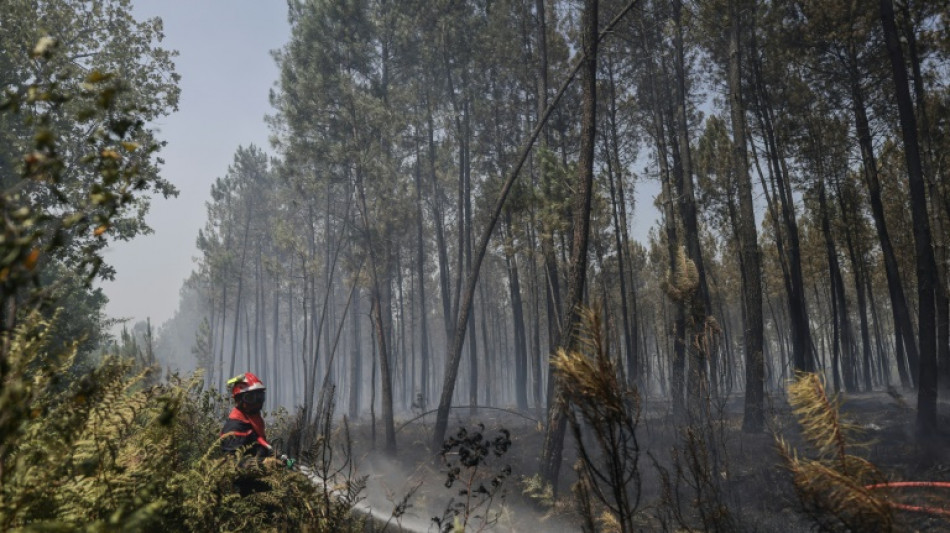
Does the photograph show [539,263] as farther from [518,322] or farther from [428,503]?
[428,503]

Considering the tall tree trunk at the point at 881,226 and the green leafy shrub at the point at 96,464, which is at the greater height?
the tall tree trunk at the point at 881,226

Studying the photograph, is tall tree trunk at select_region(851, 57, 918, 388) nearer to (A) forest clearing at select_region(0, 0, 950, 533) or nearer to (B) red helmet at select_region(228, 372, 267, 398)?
(A) forest clearing at select_region(0, 0, 950, 533)

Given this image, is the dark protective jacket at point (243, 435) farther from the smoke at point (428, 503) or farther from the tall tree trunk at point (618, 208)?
the tall tree trunk at point (618, 208)

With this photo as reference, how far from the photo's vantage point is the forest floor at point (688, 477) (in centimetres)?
802

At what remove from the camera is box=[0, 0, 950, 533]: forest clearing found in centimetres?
194

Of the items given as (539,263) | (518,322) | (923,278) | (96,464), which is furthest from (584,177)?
(539,263)

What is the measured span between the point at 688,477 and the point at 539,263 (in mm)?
22294

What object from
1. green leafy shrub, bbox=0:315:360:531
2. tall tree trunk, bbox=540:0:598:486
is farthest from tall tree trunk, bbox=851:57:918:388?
green leafy shrub, bbox=0:315:360:531

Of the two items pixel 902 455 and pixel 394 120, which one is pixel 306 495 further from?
pixel 394 120

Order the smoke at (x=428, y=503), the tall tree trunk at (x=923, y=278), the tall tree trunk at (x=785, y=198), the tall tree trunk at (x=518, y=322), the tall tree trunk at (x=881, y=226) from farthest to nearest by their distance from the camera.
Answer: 1. the tall tree trunk at (x=518, y=322)
2. the tall tree trunk at (x=785, y=198)
3. the tall tree trunk at (x=881, y=226)
4. the tall tree trunk at (x=923, y=278)
5. the smoke at (x=428, y=503)

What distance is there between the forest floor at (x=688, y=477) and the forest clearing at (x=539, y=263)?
12cm

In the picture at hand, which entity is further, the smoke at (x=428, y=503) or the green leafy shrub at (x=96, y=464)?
the smoke at (x=428, y=503)

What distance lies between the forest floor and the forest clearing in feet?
0.39

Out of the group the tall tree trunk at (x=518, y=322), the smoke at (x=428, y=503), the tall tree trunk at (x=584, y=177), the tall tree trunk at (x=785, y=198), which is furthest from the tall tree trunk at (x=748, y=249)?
the tall tree trunk at (x=518, y=322)
